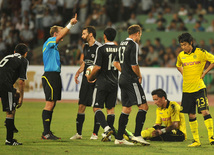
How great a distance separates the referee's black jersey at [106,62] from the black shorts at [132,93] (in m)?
0.44

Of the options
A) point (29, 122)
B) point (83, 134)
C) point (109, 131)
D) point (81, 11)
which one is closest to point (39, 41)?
point (81, 11)

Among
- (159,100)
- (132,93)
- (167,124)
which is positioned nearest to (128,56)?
(132,93)

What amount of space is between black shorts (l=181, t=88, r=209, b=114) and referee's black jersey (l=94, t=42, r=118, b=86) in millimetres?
1418

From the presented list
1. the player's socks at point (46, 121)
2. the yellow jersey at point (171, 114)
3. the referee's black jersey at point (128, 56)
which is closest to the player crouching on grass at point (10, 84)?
the player's socks at point (46, 121)

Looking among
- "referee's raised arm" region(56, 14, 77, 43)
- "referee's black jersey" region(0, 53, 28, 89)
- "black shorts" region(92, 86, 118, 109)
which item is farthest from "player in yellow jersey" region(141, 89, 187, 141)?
"referee's black jersey" region(0, 53, 28, 89)

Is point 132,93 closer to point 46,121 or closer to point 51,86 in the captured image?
point 51,86

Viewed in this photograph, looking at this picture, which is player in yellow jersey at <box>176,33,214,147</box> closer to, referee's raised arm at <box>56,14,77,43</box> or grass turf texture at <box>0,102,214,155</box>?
grass turf texture at <box>0,102,214,155</box>

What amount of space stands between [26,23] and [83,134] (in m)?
15.1

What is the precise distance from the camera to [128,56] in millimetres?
8469

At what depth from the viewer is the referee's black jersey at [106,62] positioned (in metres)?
8.74

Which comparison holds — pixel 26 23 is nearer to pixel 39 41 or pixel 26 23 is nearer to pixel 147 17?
pixel 39 41

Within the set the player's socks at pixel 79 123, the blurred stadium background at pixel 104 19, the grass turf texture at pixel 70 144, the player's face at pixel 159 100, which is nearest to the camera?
the grass turf texture at pixel 70 144

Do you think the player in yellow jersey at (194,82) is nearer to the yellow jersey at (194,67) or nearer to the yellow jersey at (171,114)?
the yellow jersey at (194,67)

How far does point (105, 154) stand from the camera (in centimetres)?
751
